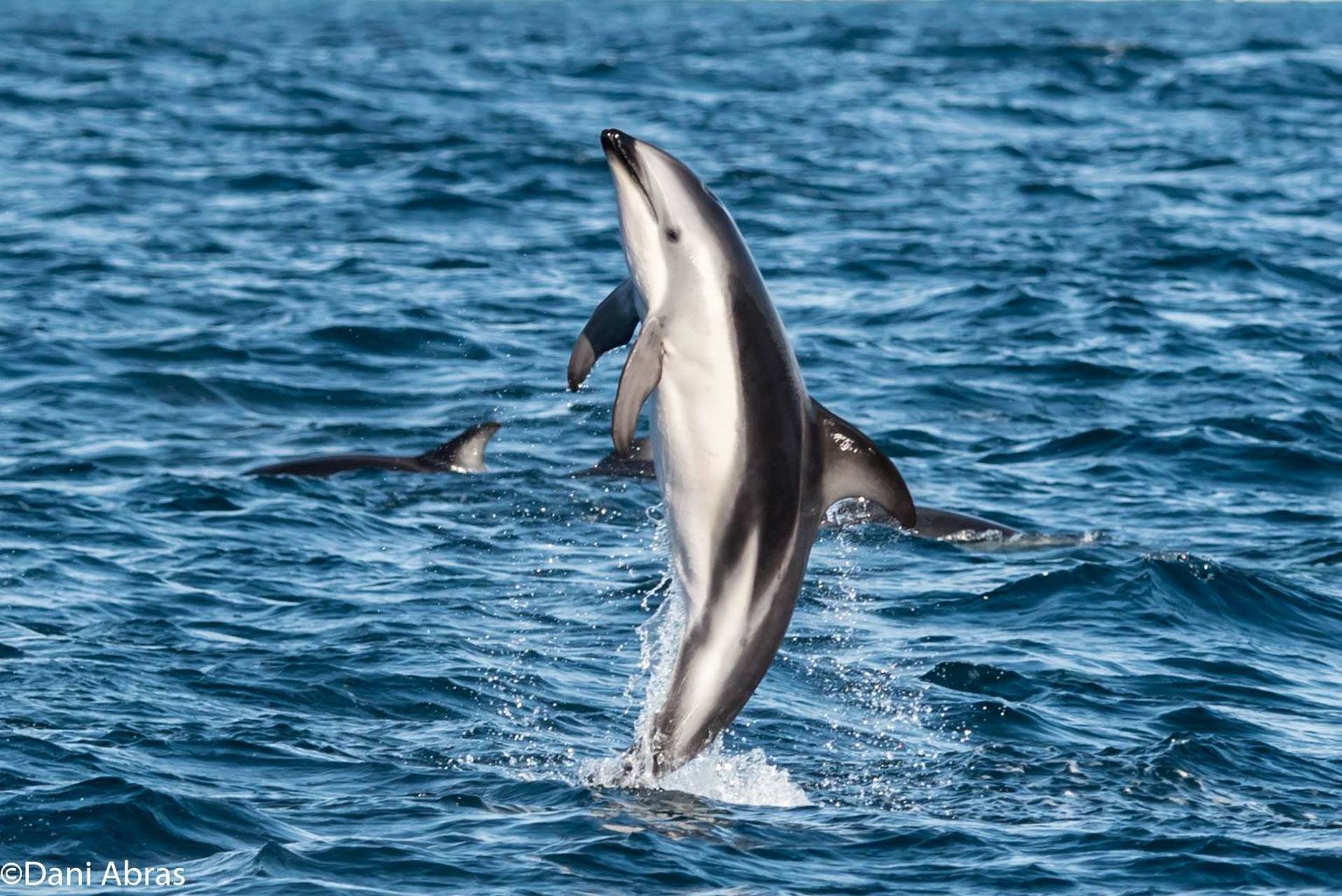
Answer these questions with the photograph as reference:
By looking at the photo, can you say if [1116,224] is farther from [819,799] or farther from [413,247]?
[819,799]

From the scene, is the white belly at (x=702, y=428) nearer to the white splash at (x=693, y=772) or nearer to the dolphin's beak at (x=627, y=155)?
the white splash at (x=693, y=772)

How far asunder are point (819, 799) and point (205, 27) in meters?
71.4

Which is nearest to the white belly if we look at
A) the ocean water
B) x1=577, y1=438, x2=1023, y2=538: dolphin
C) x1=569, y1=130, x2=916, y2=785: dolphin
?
x1=569, y1=130, x2=916, y2=785: dolphin

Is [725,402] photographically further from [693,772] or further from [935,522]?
[935,522]

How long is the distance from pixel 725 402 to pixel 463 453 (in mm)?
9056

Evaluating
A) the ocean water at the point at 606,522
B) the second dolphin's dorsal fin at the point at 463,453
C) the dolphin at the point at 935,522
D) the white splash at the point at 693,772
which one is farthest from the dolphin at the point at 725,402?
the second dolphin's dorsal fin at the point at 463,453

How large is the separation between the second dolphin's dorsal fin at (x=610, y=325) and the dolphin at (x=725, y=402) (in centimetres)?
3

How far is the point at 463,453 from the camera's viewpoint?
1895 centimetres

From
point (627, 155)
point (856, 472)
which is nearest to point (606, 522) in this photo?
point (856, 472)

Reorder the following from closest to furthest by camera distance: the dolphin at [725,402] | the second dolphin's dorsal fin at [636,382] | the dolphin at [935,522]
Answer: the second dolphin's dorsal fin at [636,382], the dolphin at [725,402], the dolphin at [935,522]

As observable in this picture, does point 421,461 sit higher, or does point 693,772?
point 693,772

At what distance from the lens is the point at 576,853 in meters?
10.3

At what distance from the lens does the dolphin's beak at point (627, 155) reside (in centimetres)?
1001

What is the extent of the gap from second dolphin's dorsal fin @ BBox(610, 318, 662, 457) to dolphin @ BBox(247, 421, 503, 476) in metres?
9.00
